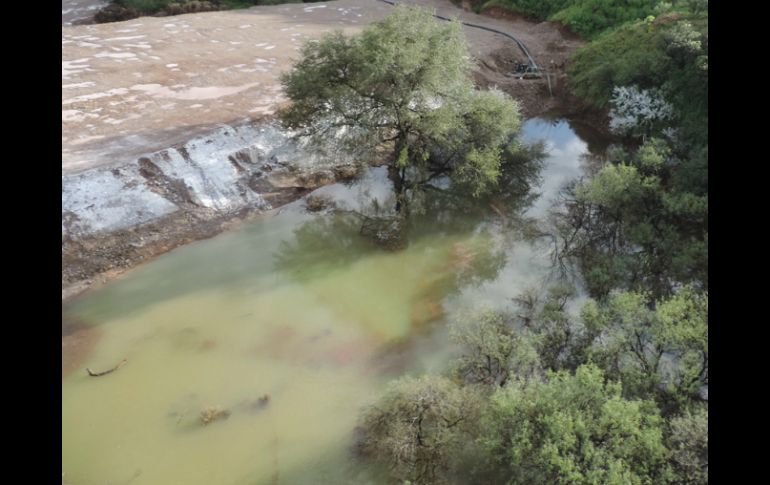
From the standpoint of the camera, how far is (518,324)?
13852 mm

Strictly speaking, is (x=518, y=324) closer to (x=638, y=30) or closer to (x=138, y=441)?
(x=138, y=441)

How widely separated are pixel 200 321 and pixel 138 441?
12.9 ft

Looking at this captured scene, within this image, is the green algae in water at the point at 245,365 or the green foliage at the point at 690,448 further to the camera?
the green algae in water at the point at 245,365

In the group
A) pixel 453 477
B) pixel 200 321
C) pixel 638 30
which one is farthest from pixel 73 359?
pixel 638 30

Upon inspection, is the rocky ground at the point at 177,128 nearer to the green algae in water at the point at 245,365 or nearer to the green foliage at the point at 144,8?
the green algae in water at the point at 245,365

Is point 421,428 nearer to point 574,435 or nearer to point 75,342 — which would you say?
point 574,435

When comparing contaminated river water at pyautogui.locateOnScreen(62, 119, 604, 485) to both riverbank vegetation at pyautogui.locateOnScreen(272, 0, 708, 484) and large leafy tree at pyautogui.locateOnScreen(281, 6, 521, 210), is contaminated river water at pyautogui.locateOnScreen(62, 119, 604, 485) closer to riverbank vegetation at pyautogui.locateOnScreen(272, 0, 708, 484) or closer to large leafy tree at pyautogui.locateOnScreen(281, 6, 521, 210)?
riverbank vegetation at pyautogui.locateOnScreen(272, 0, 708, 484)

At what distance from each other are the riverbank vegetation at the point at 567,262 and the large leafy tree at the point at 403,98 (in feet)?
0.22

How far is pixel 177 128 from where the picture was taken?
2045cm

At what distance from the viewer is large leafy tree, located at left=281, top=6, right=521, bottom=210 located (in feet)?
57.5

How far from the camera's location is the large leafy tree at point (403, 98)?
17531 mm

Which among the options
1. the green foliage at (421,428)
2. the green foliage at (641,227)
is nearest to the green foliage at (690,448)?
the green foliage at (421,428)

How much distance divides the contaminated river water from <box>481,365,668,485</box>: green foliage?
3.02 m

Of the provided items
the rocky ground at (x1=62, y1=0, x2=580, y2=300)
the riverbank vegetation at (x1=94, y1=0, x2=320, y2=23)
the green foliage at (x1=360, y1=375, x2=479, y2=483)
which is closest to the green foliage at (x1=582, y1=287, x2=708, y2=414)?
the green foliage at (x1=360, y1=375, x2=479, y2=483)
